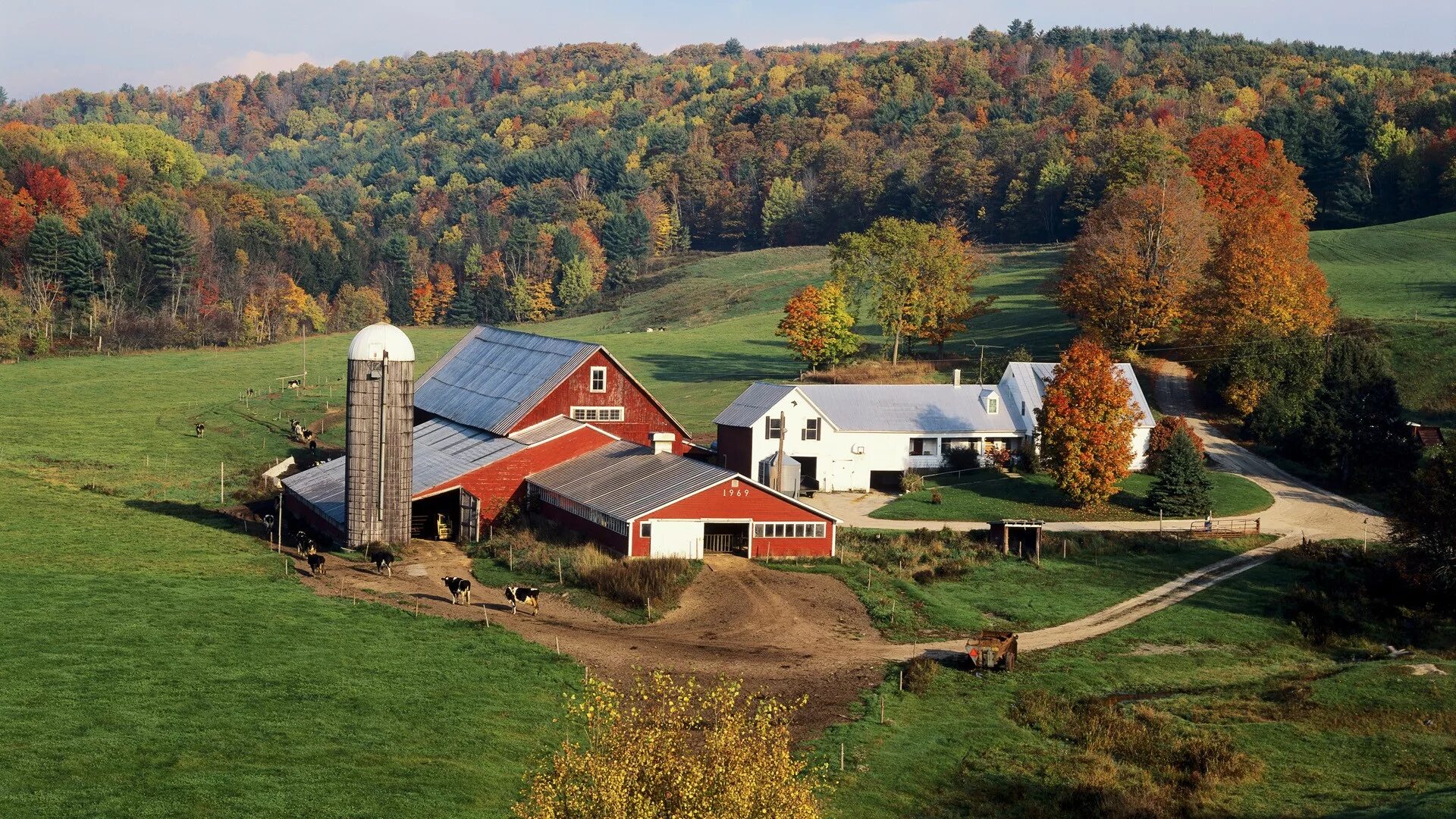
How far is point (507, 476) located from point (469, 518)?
2.39 m

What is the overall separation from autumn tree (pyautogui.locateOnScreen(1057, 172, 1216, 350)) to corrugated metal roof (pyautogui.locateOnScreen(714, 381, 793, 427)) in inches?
1144

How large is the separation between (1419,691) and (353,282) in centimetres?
15658

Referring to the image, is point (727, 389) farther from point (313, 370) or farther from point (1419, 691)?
point (1419, 691)

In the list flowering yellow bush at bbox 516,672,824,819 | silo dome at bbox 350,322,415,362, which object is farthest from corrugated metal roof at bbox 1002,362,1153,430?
flowering yellow bush at bbox 516,672,824,819

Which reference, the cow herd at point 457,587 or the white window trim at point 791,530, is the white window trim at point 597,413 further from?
the cow herd at point 457,587

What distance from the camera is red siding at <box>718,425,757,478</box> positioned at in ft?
242

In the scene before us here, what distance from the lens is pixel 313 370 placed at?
118 metres

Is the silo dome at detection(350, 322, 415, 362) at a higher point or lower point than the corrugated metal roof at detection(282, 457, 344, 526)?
Answer: higher

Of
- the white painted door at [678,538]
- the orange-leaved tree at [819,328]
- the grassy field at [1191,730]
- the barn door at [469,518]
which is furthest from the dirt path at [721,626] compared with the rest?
the orange-leaved tree at [819,328]

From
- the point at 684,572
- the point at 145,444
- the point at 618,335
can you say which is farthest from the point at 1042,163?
the point at 684,572

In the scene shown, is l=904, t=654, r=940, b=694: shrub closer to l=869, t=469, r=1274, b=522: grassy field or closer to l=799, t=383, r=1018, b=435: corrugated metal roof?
l=869, t=469, r=1274, b=522: grassy field

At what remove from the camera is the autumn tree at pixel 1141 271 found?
95.2 metres

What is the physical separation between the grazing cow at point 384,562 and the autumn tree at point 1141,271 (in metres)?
56.5

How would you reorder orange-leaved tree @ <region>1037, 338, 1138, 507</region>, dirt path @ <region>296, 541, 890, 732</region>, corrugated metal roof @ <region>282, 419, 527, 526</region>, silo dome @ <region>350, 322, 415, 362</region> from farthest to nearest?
orange-leaved tree @ <region>1037, 338, 1138, 507</region> → corrugated metal roof @ <region>282, 419, 527, 526</region> → silo dome @ <region>350, 322, 415, 362</region> → dirt path @ <region>296, 541, 890, 732</region>
